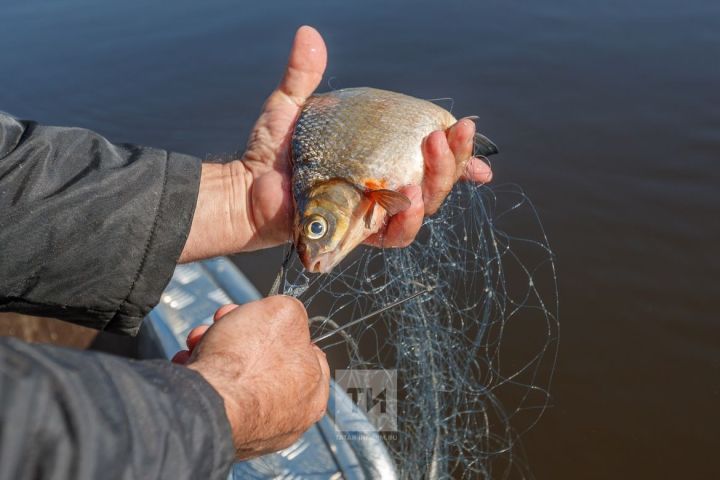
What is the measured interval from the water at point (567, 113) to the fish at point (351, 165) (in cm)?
250

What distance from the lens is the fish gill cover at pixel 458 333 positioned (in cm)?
359

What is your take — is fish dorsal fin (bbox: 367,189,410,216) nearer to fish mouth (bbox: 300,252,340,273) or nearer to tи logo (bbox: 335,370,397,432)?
fish mouth (bbox: 300,252,340,273)

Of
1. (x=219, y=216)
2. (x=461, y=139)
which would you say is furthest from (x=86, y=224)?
(x=461, y=139)

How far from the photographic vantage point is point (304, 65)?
3.30m

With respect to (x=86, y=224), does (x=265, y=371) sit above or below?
below

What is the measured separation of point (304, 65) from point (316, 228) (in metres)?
1.15

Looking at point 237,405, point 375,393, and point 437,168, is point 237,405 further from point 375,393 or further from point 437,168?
point 375,393

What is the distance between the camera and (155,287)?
2.69 metres

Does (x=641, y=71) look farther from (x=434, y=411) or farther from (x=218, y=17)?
(x=218, y=17)

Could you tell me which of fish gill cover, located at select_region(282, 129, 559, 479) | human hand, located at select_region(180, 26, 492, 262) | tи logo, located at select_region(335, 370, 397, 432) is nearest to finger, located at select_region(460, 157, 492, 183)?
human hand, located at select_region(180, 26, 492, 262)

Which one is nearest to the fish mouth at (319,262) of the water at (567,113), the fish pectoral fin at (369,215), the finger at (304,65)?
the fish pectoral fin at (369,215)

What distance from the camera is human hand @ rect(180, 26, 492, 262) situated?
115 inches

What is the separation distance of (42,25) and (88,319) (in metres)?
11.9

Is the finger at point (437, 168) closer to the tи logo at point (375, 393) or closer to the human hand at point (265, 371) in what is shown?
the human hand at point (265, 371)
